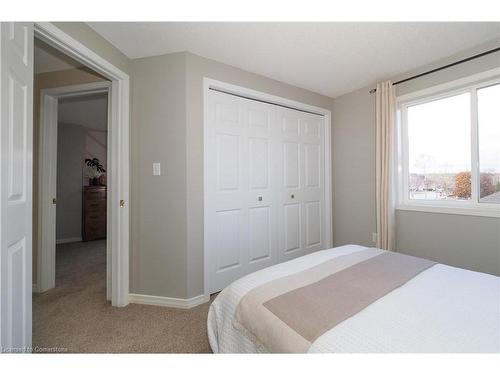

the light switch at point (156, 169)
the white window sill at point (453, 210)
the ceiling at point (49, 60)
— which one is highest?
the ceiling at point (49, 60)

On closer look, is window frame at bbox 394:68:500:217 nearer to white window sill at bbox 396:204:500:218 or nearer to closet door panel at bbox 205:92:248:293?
white window sill at bbox 396:204:500:218

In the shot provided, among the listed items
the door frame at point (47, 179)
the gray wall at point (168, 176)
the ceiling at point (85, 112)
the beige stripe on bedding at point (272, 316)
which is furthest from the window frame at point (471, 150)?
the ceiling at point (85, 112)

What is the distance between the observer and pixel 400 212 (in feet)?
8.61

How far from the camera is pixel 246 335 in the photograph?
0.98 meters

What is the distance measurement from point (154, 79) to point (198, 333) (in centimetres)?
217

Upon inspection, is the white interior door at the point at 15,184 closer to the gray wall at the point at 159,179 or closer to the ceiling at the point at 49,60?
the gray wall at the point at 159,179

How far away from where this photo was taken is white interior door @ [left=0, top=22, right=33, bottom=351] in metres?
0.96

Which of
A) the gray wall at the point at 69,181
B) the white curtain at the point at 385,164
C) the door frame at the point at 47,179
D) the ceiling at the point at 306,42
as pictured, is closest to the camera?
the ceiling at the point at 306,42

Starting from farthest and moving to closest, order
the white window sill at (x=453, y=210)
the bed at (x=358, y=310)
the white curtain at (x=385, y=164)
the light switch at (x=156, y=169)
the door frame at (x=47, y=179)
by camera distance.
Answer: the white curtain at (x=385, y=164), the door frame at (x=47, y=179), the light switch at (x=156, y=169), the white window sill at (x=453, y=210), the bed at (x=358, y=310)

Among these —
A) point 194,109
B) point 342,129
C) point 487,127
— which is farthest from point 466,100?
point 194,109

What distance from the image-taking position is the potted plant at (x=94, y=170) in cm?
493

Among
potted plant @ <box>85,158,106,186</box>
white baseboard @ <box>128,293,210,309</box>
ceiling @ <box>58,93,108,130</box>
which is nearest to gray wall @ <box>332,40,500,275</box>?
white baseboard @ <box>128,293,210,309</box>
